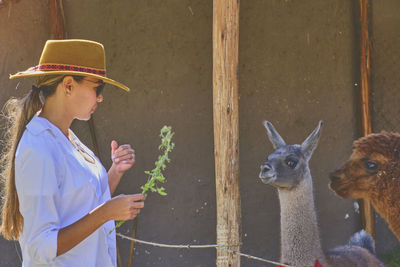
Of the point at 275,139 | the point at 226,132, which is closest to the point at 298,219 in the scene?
the point at 275,139

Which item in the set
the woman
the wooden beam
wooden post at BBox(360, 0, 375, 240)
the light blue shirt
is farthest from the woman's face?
wooden post at BBox(360, 0, 375, 240)

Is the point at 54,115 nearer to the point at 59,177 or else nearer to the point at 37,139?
the point at 37,139

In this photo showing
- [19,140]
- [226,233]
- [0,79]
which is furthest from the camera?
[0,79]

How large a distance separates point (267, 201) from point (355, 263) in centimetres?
125

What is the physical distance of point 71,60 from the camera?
226 centimetres

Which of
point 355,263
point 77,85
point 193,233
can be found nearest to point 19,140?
point 77,85

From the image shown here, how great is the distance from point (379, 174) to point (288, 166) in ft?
2.58

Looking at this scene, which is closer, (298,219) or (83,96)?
(83,96)

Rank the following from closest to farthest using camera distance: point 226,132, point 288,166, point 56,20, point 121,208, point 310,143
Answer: point 121,208
point 226,132
point 288,166
point 310,143
point 56,20

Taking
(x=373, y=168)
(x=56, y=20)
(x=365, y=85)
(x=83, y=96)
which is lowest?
(x=373, y=168)

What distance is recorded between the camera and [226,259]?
12.7 ft

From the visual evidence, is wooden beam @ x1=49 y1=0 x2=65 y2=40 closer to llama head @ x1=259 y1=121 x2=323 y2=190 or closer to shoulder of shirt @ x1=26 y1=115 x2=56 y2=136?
llama head @ x1=259 y1=121 x2=323 y2=190

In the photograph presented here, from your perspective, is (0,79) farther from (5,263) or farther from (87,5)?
(5,263)

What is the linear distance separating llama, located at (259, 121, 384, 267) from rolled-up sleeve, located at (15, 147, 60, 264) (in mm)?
2425
